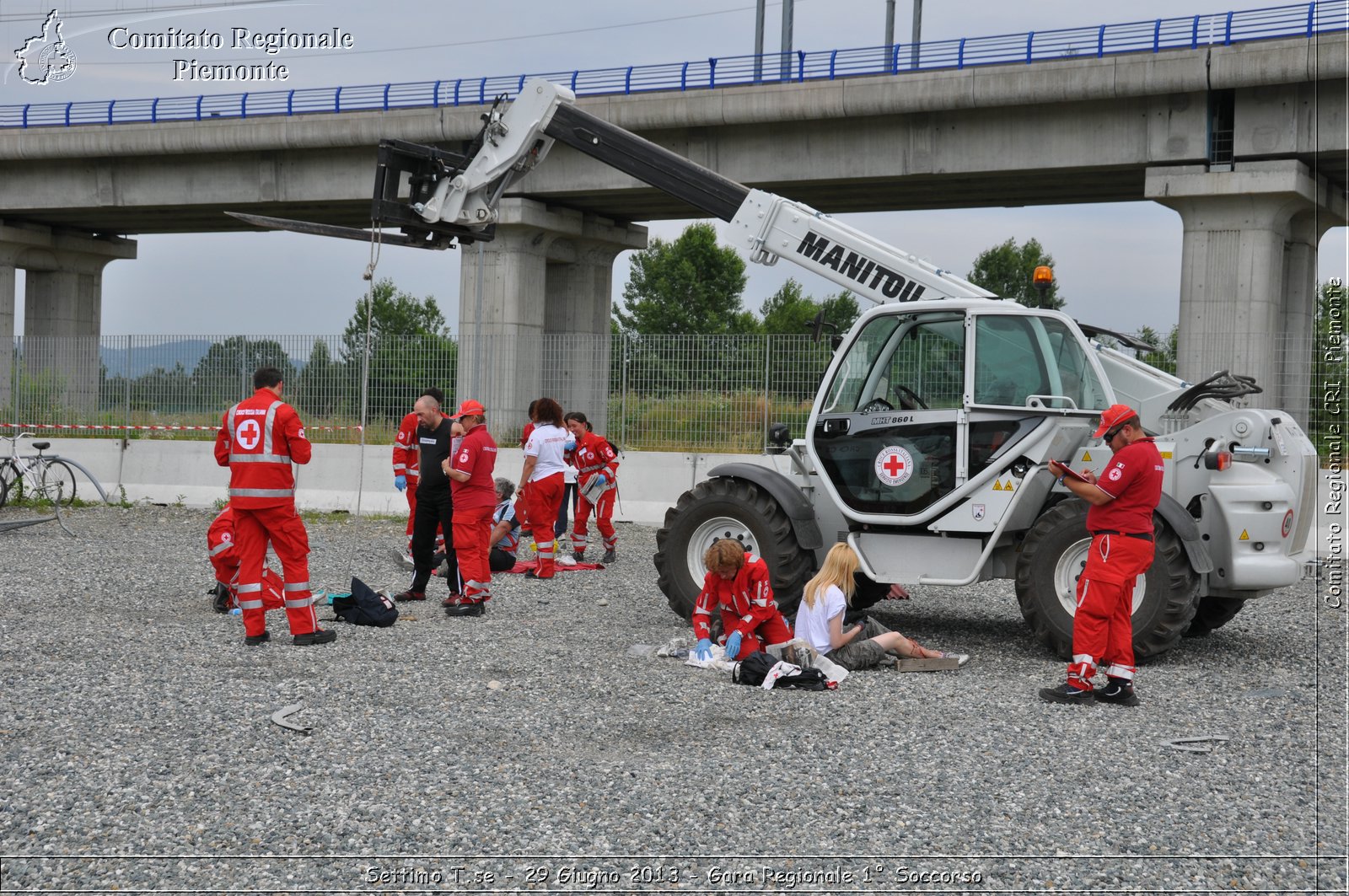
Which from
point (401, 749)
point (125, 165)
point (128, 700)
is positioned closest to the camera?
point (401, 749)

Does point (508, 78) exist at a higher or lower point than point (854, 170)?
higher

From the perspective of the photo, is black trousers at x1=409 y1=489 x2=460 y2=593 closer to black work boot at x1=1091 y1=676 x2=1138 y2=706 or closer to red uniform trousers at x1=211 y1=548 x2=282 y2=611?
red uniform trousers at x1=211 y1=548 x2=282 y2=611

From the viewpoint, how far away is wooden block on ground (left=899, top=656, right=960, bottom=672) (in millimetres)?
8359

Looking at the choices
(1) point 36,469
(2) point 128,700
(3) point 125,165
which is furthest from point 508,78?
(2) point 128,700

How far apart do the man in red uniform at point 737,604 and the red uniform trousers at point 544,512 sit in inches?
169

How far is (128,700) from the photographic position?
6969 mm

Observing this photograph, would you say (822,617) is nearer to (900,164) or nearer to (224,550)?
(224,550)

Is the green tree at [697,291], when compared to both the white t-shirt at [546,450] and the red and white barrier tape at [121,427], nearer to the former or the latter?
the red and white barrier tape at [121,427]

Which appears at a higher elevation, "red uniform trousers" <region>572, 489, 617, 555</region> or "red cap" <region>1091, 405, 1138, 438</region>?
"red cap" <region>1091, 405, 1138, 438</region>

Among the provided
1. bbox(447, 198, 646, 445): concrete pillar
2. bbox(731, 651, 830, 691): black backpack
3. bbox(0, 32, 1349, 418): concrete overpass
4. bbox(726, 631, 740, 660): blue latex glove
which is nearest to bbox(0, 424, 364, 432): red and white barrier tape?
bbox(447, 198, 646, 445): concrete pillar

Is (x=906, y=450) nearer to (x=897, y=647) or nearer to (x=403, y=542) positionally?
(x=897, y=647)

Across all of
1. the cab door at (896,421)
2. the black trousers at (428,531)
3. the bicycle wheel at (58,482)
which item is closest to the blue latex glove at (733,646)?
the cab door at (896,421)

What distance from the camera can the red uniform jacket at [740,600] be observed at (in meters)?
8.27

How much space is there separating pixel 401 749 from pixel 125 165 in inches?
1083
